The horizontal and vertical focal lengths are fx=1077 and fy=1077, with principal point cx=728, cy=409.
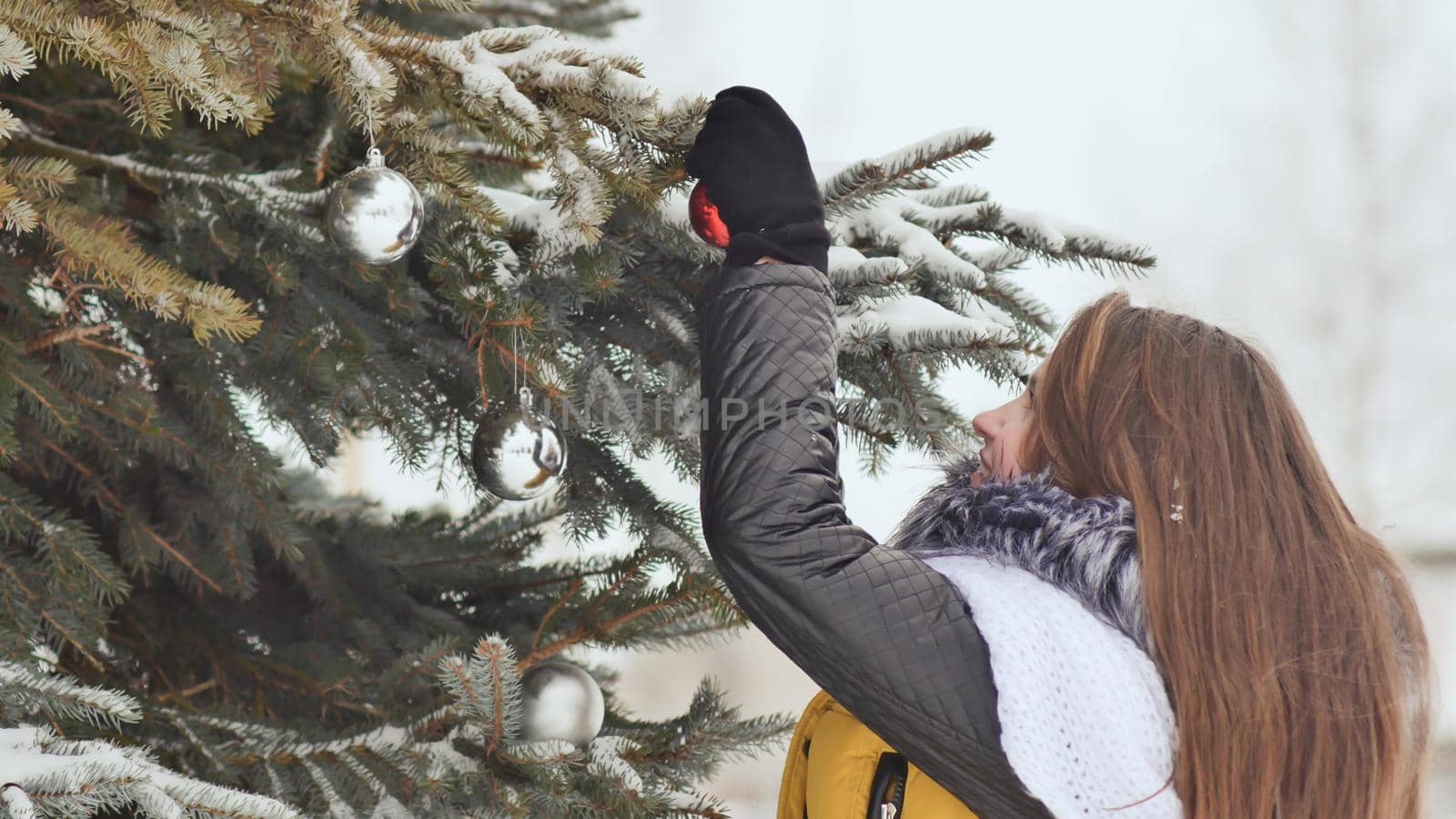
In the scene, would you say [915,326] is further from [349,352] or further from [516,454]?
[349,352]

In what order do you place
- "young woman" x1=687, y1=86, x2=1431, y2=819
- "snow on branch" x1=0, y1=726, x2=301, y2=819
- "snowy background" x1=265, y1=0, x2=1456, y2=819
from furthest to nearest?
"snowy background" x1=265, y1=0, x2=1456, y2=819 → "young woman" x1=687, y1=86, x2=1431, y2=819 → "snow on branch" x1=0, y1=726, x2=301, y2=819

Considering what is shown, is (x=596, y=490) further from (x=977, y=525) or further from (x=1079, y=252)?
(x=1079, y=252)

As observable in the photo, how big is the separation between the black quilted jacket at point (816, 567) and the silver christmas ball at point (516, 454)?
0.15 m

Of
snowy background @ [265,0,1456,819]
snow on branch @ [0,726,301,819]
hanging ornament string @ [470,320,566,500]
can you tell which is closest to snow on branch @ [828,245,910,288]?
hanging ornament string @ [470,320,566,500]

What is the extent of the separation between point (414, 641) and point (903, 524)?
54cm

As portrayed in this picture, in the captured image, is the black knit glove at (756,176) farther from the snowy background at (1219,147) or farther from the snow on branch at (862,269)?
the snowy background at (1219,147)

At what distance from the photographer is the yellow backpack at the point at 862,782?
0.80 metres

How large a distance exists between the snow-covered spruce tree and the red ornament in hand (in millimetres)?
33

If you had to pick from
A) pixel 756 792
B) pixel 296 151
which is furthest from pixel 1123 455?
pixel 756 792

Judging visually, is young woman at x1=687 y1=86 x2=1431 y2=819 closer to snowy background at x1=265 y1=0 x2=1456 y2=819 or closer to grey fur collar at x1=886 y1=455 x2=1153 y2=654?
grey fur collar at x1=886 y1=455 x2=1153 y2=654

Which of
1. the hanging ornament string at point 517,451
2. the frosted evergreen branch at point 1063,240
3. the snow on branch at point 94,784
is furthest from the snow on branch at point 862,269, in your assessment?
the snow on branch at point 94,784

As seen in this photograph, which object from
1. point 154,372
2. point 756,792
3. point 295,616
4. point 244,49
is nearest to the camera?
point 244,49

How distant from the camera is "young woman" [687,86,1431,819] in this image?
2.35 feet

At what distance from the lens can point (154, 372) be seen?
103cm
